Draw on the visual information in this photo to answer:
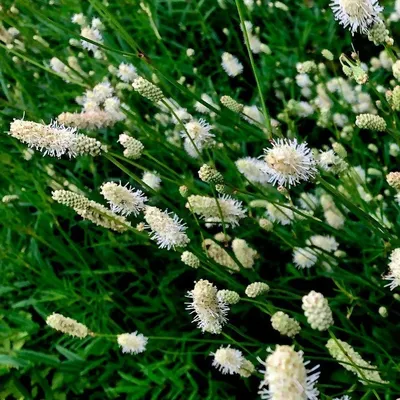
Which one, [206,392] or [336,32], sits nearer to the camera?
[206,392]

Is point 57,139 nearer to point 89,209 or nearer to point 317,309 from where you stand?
point 89,209

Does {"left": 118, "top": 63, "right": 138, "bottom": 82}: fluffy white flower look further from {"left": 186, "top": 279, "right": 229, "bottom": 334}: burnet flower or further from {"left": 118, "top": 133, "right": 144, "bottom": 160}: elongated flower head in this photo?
{"left": 186, "top": 279, "right": 229, "bottom": 334}: burnet flower

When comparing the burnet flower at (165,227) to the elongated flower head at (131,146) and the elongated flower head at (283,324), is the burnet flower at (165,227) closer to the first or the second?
the elongated flower head at (131,146)

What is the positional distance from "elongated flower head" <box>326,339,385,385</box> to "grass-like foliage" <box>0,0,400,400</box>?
0.01 meters

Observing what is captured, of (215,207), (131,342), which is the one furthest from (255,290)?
(131,342)

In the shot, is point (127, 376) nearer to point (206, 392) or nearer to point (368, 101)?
point (206, 392)

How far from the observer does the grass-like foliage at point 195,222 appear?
1.79m

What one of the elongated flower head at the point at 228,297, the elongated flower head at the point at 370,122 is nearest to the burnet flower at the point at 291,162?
the elongated flower head at the point at 370,122

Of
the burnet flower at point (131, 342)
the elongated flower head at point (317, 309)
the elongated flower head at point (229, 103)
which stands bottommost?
the burnet flower at point (131, 342)

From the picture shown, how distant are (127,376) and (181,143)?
98 cm

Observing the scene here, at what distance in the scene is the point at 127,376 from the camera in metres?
2.36

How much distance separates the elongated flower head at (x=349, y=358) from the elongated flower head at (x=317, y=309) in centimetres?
14

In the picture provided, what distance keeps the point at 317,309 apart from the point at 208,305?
385mm

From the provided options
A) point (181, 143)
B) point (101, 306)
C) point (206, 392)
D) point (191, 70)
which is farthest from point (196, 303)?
point (191, 70)
